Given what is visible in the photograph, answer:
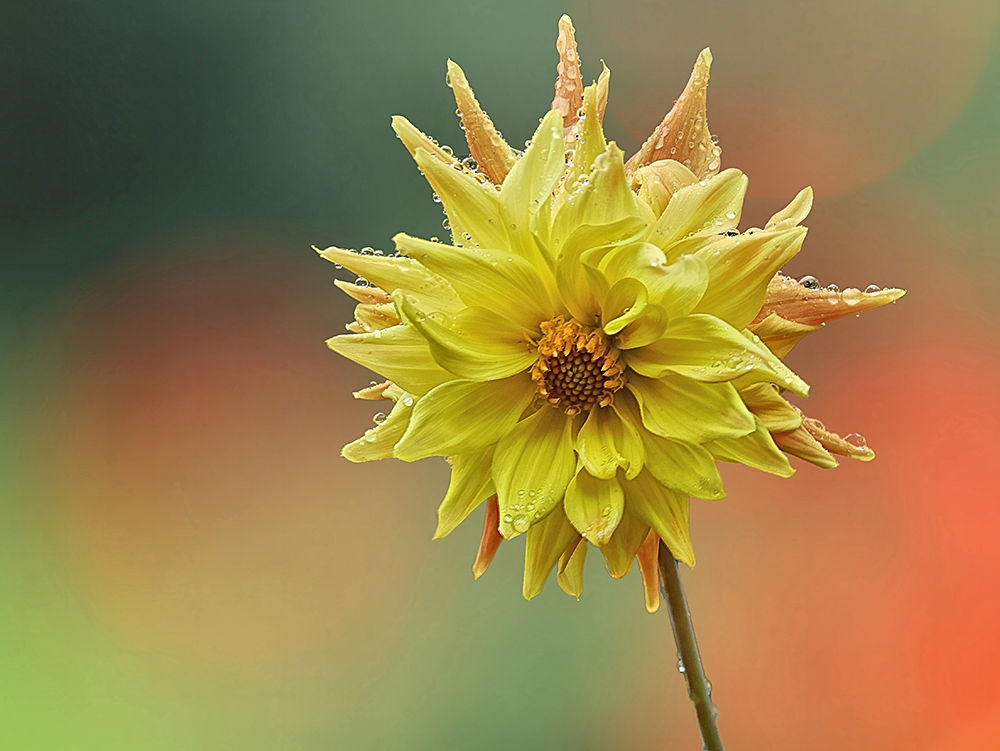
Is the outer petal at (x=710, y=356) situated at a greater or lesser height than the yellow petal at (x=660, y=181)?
lesser

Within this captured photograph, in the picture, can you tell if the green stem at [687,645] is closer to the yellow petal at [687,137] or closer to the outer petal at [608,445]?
the outer petal at [608,445]

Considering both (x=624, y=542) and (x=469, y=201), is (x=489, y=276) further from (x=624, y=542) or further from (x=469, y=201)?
(x=624, y=542)

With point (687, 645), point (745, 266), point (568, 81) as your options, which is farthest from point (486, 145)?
point (687, 645)

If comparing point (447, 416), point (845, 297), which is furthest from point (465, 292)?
point (845, 297)

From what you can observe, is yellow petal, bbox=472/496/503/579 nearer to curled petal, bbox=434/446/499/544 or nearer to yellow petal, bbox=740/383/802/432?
curled petal, bbox=434/446/499/544

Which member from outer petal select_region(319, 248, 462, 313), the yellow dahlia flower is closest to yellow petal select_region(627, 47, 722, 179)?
the yellow dahlia flower

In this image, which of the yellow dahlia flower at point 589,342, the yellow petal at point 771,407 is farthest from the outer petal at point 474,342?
the yellow petal at point 771,407
